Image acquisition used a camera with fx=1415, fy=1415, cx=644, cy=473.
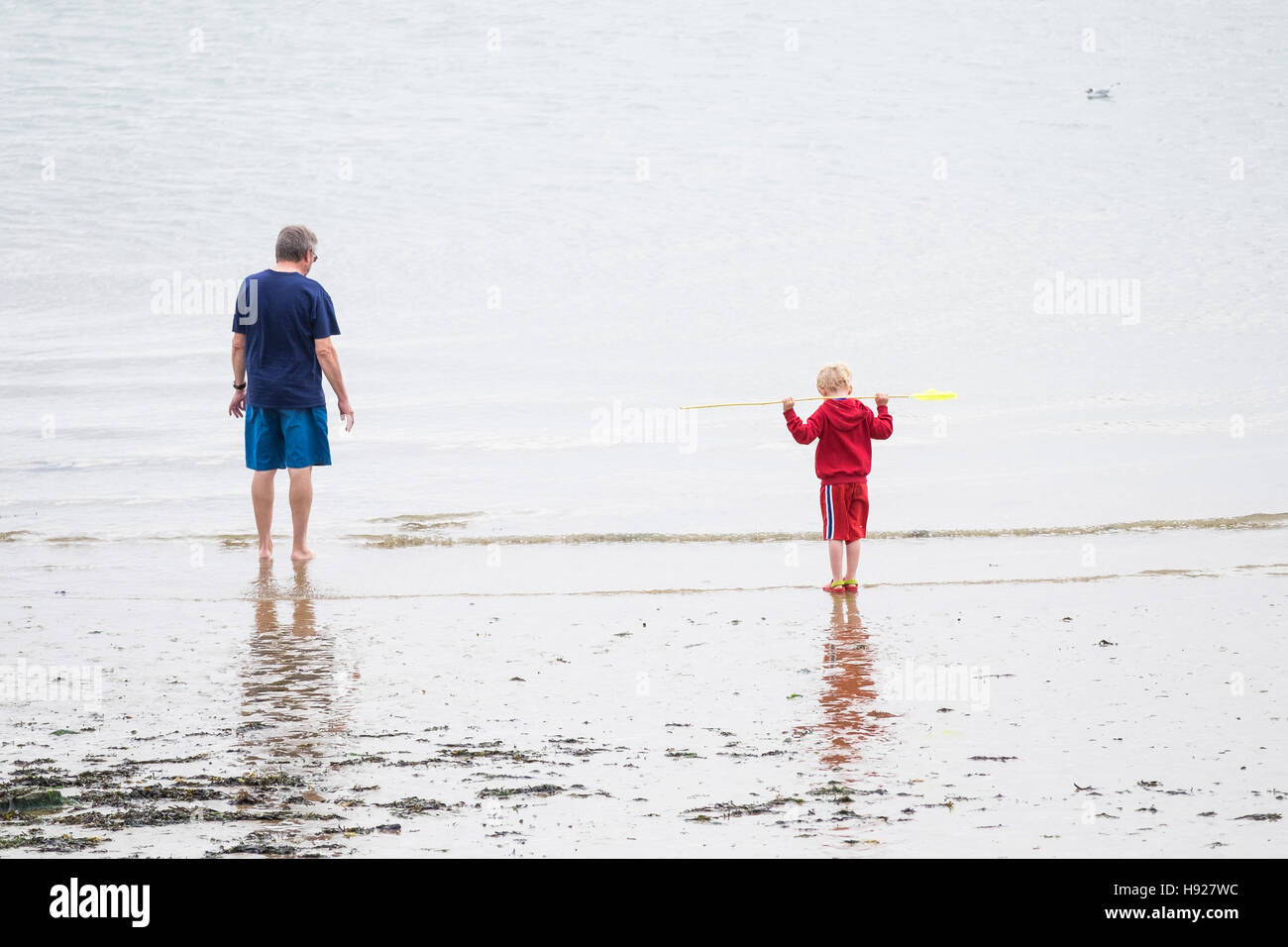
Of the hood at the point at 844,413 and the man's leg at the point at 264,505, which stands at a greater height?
the hood at the point at 844,413

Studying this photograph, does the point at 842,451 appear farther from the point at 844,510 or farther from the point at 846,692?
the point at 846,692

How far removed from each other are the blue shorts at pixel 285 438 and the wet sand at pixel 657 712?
649 millimetres

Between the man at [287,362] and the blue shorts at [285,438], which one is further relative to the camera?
the blue shorts at [285,438]

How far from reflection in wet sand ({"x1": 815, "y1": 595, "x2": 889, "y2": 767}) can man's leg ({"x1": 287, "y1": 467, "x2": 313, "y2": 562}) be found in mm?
3127

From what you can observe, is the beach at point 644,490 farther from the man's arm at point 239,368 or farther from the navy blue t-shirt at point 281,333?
the navy blue t-shirt at point 281,333

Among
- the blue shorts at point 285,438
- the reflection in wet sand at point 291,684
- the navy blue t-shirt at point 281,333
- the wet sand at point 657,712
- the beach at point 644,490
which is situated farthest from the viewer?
the blue shorts at point 285,438

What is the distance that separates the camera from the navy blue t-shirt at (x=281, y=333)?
763 centimetres

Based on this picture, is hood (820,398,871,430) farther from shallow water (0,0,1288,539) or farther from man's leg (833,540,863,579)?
shallow water (0,0,1288,539)

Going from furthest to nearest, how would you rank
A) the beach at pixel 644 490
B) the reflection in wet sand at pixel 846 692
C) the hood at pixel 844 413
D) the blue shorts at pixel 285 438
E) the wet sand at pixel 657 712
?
1. the blue shorts at pixel 285 438
2. the hood at pixel 844 413
3. the reflection in wet sand at pixel 846 692
4. the beach at pixel 644 490
5. the wet sand at pixel 657 712

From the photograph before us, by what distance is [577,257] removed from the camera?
97.0 feet

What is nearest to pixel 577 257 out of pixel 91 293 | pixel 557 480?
pixel 91 293

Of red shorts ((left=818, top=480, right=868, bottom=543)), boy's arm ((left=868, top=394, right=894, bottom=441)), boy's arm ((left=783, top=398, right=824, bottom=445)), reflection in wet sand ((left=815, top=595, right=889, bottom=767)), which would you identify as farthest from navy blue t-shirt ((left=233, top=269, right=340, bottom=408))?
reflection in wet sand ((left=815, top=595, right=889, bottom=767))

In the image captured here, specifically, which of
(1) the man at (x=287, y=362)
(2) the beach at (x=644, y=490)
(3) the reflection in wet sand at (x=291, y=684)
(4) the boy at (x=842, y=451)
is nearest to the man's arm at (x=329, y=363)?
(1) the man at (x=287, y=362)

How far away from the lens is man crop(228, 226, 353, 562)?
765 centimetres
